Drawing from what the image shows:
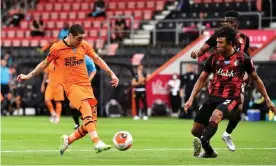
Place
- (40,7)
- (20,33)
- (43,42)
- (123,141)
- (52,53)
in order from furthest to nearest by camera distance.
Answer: (40,7) → (20,33) → (43,42) → (52,53) → (123,141)

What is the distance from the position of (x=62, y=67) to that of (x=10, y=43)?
27271 mm

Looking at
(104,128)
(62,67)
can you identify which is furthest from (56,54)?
(104,128)

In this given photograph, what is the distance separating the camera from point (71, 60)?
52.2ft

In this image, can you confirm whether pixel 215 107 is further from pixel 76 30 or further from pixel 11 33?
pixel 11 33

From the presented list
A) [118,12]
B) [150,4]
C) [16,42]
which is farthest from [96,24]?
[16,42]

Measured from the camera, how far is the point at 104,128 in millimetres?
25625

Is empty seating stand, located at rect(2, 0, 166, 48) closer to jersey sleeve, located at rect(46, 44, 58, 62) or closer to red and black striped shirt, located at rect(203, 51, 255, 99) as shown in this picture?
jersey sleeve, located at rect(46, 44, 58, 62)

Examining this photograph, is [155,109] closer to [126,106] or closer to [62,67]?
[126,106]

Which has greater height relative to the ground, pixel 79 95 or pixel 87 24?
pixel 79 95

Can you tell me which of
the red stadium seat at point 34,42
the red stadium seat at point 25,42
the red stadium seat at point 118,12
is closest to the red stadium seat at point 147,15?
the red stadium seat at point 118,12

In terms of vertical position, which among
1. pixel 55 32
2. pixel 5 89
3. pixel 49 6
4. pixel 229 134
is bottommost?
pixel 5 89

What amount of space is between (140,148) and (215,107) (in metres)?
2.96

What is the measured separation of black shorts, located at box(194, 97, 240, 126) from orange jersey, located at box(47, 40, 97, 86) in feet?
7.32

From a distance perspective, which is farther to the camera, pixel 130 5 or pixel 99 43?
pixel 130 5
